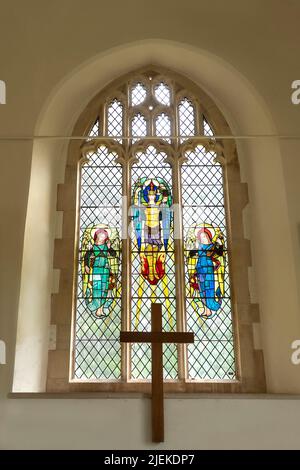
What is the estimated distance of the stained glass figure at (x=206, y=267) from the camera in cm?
508

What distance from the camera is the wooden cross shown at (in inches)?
150

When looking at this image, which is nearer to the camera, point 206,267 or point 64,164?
point 206,267

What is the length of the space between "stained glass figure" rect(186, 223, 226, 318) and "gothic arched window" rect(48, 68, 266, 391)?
0.4 inches

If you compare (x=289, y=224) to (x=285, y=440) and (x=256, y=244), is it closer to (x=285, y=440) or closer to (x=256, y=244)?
(x=256, y=244)

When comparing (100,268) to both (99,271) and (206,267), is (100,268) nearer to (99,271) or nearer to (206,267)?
(99,271)

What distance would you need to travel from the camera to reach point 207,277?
17.0ft

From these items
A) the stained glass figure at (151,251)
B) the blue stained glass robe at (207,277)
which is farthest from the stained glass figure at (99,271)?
the blue stained glass robe at (207,277)

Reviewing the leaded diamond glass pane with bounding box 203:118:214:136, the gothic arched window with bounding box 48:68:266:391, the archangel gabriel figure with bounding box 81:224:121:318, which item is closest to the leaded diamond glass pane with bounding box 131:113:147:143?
the gothic arched window with bounding box 48:68:266:391

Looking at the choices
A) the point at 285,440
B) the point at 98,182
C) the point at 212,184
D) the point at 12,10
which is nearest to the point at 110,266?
the point at 98,182

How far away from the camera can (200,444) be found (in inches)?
153

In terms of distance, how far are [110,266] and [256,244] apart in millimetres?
1575

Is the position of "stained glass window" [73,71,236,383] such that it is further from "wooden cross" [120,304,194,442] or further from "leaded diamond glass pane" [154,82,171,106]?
"wooden cross" [120,304,194,442]

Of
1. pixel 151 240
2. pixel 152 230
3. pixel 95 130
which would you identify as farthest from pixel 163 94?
→ pixel 151 240

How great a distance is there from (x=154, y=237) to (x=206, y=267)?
0.66 metres
